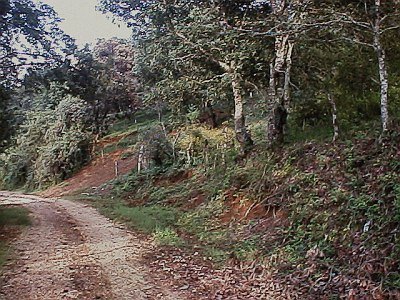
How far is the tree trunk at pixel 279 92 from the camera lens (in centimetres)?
1220

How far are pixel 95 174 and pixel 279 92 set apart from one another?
68.7 ft

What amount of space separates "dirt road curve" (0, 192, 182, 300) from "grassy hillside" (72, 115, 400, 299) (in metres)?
1.15

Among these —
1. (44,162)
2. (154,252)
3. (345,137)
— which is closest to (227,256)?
(154,252)

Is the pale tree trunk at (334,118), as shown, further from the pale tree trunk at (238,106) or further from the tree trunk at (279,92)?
the pale tree trunk at (238,106)

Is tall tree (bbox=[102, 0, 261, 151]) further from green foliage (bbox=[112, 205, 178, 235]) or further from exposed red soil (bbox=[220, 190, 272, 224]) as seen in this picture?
green foliage (bbox=[112, 205, 178, 235])

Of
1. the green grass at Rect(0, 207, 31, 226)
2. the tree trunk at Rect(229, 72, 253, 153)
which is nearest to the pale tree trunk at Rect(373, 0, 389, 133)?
the tree trunk at Rect(229, 72, 253, 153)

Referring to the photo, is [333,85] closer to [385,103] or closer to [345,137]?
[345,137]

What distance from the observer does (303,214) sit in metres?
8.23

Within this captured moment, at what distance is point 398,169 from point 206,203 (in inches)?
259

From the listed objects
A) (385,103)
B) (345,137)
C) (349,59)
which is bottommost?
(345,137)

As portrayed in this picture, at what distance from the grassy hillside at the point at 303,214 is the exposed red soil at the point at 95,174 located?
13578 mm

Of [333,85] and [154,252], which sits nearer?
[154,252]

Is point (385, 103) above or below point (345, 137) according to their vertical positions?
above

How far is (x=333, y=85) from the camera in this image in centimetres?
1146
